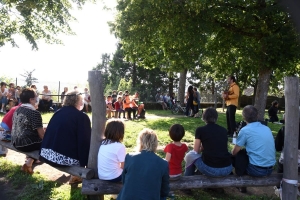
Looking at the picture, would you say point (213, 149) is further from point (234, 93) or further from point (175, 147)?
point (234, 93)

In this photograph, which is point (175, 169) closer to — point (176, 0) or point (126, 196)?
point (126, 196)

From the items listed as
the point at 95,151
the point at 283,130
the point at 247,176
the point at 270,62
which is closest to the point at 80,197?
the point at 95,151

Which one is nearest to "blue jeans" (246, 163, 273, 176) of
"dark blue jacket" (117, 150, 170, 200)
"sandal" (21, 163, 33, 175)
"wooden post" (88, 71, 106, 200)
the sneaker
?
"dark blue jacket" (117, 150, 170, 200)

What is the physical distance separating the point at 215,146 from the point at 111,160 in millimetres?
1407

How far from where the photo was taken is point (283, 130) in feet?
15.1

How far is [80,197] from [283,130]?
317cm

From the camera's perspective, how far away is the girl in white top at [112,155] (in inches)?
151

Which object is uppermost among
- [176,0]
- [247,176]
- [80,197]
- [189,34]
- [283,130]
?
[176,0]

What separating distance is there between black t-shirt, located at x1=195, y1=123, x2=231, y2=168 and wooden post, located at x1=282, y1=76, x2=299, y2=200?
807mm

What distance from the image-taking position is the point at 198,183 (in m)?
4.03

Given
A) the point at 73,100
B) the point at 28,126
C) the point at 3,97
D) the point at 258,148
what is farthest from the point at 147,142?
the point at 3,97

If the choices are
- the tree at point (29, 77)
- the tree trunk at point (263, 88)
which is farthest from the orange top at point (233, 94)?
the tree at point (29, 77)

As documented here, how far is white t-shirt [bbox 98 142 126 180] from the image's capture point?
384cm

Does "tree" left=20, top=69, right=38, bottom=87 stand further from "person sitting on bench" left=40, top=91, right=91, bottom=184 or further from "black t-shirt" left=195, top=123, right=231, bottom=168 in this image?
"black t-shirt" left=195, top=123, right=231, bottom=168
